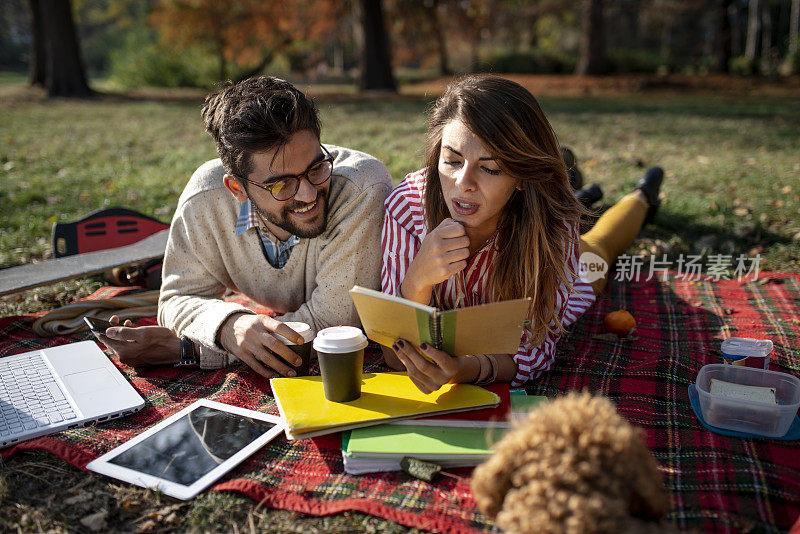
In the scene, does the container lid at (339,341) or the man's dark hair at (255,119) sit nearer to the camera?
the container lid at (339,341)

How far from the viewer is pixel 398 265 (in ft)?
10.0

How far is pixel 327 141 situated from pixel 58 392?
777 centimetres

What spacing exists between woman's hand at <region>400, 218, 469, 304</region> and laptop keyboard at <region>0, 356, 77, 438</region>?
1.67 metres

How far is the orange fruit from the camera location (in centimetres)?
371

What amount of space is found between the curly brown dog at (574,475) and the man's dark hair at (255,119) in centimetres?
186

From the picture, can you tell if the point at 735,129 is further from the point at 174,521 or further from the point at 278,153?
the point at 174,521

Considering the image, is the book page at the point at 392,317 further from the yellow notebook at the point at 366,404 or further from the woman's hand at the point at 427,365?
the yellow notebook at the point at 366,404

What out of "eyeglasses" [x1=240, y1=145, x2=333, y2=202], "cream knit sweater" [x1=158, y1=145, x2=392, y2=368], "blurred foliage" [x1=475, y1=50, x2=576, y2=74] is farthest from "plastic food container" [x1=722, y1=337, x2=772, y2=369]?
"blurred foliage" [x1=475, y1=50, x2=576, y2=74]

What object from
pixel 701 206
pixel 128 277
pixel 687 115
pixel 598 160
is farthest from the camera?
pixel 687 115

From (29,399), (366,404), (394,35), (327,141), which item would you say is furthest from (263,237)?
(394,35)

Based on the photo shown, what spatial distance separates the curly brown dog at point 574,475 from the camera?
159cm

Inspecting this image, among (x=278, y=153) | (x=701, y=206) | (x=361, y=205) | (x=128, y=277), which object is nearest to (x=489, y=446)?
(x=361, y=205)

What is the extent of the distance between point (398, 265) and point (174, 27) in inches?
871

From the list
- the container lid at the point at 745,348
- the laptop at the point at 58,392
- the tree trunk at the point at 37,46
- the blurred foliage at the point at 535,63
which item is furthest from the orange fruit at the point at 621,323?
the blurred foliage at the point at 535,63
